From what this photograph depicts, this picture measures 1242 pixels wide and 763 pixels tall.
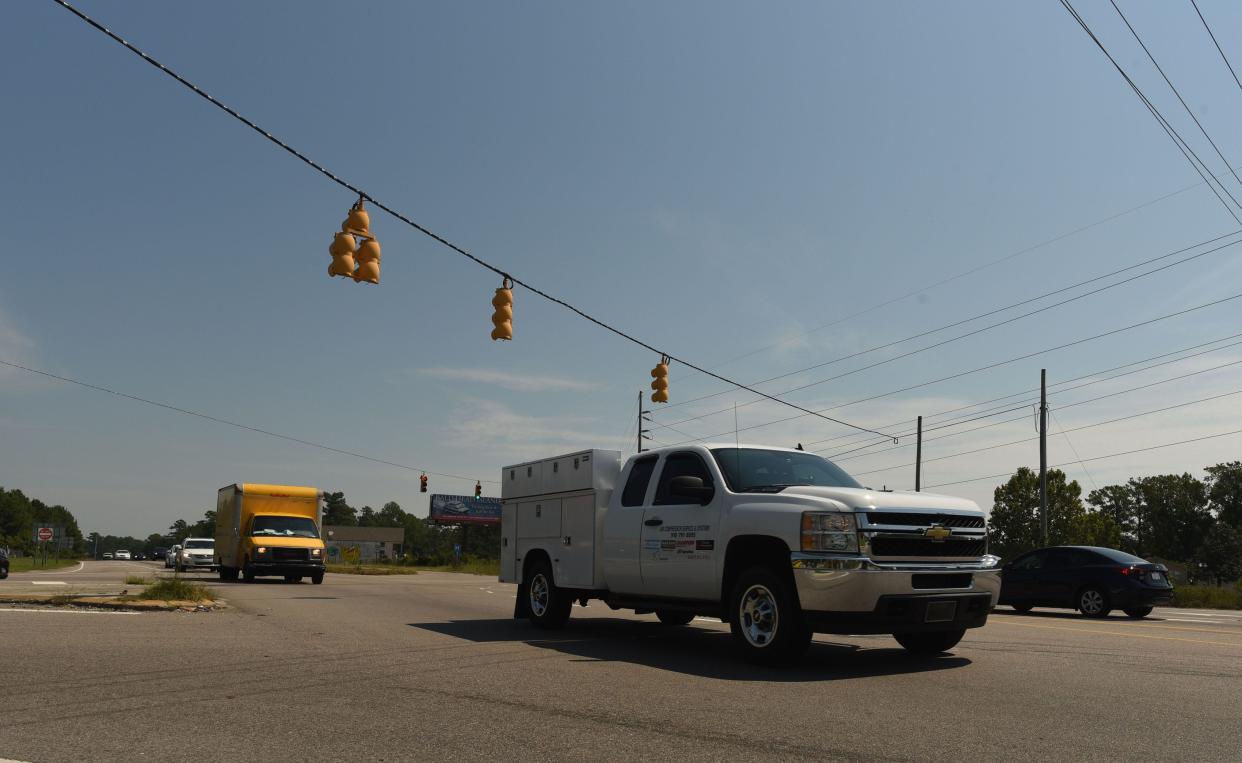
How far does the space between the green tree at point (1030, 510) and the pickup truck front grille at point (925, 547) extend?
3754 inches

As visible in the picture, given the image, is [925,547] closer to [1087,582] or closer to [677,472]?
[677,472]

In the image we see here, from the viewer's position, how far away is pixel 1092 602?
1806 centimetres

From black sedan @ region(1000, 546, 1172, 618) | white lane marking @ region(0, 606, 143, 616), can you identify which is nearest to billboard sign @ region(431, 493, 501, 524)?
black sedan @ region(1000, 546, 1172, 618)

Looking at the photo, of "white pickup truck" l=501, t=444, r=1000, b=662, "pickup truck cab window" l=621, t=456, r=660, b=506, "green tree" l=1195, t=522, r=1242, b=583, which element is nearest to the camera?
"white pickup truck" l=501, t=444, r=1000, b=662

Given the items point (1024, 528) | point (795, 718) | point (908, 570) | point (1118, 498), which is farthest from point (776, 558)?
point (1118, 498)

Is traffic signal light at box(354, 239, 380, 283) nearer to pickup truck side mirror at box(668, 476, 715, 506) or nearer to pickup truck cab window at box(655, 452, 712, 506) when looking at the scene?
pickup truck cab window at box(655, 452, 712, 506)

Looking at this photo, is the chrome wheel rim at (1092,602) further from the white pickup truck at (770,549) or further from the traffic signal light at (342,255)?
the traffic signal light at (342,255)

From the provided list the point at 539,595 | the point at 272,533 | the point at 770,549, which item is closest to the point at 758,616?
the point at 770,549

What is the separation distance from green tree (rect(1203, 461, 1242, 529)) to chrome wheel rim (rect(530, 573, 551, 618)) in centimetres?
13739

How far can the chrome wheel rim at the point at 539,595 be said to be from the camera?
12570 millimetres

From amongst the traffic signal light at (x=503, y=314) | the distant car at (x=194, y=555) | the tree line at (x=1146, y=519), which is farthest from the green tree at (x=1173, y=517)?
the traffic signal light at (x=503, y=314)

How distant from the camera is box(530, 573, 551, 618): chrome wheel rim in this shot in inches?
495

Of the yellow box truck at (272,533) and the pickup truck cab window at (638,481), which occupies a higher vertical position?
the pickup truck cab window at (638,481)

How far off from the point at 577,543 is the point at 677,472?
2037mm
